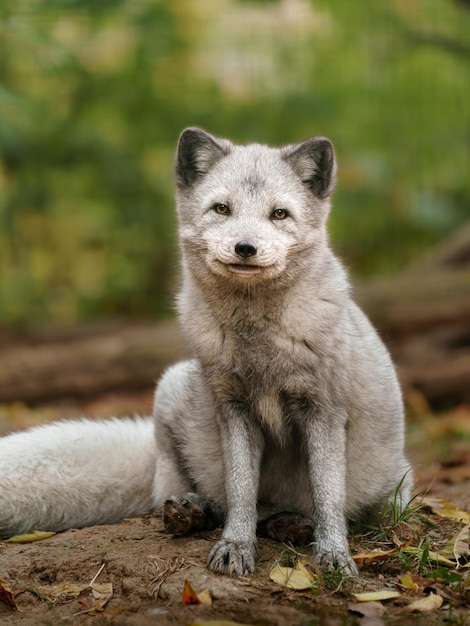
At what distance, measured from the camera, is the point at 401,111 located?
41.2 ft

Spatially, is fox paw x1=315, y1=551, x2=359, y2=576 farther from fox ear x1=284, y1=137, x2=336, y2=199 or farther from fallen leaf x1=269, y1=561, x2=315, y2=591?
fox ear x1=284, y1=137, x2=336, y2=199

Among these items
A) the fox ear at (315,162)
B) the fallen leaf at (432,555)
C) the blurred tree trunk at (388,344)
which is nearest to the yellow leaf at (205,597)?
the fallen leaf at (432,555)

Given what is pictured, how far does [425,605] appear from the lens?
3.45m

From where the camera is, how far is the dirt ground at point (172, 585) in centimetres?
341

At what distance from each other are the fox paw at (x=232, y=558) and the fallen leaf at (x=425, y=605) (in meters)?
0.78

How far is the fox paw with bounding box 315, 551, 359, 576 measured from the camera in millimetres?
3725

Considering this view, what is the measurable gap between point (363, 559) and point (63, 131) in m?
9.33

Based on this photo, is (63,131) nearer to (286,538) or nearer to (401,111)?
(401,111)

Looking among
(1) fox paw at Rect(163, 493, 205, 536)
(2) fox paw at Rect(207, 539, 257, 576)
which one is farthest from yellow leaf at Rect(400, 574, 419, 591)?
(1) fox paw at Rect(163, 493, 205, 536)

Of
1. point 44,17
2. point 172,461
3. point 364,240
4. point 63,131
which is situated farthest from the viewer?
point 364,240

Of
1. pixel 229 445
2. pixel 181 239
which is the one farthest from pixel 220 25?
pixel 229 445

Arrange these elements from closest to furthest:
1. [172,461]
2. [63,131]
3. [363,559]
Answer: [363,559] → [172,461] → [63,131]

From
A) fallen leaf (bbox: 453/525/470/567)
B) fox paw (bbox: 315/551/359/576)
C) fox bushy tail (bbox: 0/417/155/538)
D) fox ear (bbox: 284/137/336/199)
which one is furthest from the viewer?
fox bushy tail (bbox: 0/417/155/538)

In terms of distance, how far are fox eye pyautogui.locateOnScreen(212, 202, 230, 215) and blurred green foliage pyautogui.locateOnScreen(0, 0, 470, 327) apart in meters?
7.57
